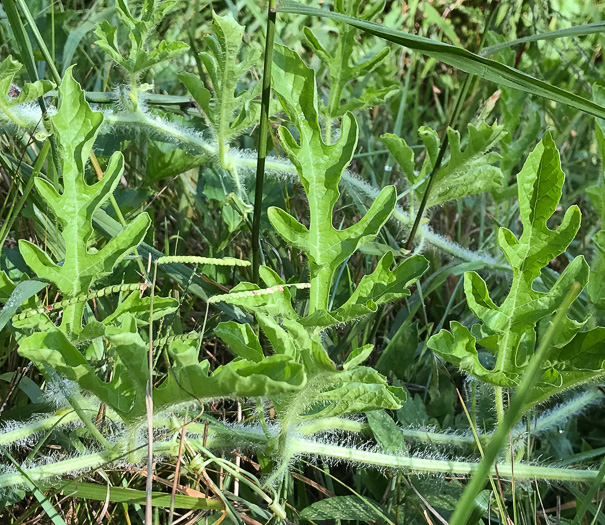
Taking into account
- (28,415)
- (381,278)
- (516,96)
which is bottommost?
(28,415)

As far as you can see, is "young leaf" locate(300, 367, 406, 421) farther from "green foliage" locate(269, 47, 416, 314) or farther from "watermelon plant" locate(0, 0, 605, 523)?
"green foliage" locate(269, 47, 416, 314)

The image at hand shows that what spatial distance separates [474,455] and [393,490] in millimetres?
248

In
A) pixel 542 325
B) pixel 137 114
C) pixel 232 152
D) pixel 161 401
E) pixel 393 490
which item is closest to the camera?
pixel 161 401

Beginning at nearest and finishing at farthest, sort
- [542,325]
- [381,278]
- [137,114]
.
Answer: [381,278] < [542,325] < [137,114]

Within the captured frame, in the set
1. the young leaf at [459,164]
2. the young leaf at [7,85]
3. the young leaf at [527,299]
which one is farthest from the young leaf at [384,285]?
the young leaf at [7,85]

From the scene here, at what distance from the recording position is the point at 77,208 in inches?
54.1

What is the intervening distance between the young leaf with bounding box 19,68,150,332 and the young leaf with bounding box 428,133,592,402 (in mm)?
724

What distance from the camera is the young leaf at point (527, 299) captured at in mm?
1357

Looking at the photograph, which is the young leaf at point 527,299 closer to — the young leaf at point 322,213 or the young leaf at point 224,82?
the young leaf at point 322,213

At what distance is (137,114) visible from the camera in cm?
194

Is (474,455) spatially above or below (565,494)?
above

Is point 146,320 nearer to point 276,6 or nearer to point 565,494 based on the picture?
point 276,6

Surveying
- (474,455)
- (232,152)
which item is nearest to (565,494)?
(474,455)

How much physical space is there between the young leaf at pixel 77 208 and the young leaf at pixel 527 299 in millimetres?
724
